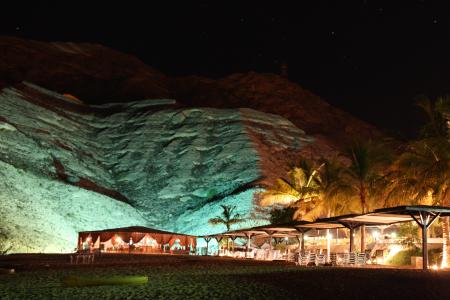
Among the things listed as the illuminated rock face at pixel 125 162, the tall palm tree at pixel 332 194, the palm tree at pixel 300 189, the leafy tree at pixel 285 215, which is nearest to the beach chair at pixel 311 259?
the tall palm tree at pixel 332 194

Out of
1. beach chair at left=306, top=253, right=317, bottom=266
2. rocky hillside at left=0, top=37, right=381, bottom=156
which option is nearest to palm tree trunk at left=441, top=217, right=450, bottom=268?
beach chair at left=306, top=253, right=317, bottom=266

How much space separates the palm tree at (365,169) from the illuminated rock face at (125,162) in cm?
2472

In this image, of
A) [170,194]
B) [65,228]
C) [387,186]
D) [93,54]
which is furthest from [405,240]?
[93,54]

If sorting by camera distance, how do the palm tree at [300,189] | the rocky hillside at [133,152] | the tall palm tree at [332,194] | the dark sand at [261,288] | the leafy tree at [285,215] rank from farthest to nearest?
Result: 1. the rocky hillside at [133,152]
2. the leafy tree at [285,215]
3. the palm tree at [300,189]
4. the tall palm tree at [332,194]
5. the dark sand at [261,288]

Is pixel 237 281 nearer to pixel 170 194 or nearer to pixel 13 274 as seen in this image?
pixel 13 274

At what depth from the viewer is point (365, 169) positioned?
28781 mm

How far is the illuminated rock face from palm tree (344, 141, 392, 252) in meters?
24.7

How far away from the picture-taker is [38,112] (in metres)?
76.1

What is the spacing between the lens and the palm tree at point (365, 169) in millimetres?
28828

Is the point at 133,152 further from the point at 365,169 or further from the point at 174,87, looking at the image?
the point at 174,87

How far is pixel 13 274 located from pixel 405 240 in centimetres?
1981

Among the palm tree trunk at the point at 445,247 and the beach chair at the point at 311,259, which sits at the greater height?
the palm tree trunk at the point at 445,247

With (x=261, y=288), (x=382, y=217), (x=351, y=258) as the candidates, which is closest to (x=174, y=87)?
(x=351, y=258)

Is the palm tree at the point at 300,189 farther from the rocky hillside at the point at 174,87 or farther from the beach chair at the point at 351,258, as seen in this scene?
the rocky hillside at the point at 174,87
